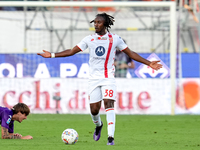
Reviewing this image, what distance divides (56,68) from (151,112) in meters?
3.14

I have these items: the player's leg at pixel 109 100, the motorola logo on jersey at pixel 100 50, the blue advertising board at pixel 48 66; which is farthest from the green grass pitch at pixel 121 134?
the blue advertising board at pixel 48 66

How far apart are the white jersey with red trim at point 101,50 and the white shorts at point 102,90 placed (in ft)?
0.29

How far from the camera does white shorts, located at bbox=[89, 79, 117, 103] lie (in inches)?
275

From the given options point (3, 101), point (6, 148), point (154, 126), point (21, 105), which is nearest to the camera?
point (6, 148)

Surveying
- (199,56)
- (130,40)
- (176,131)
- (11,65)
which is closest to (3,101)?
(11,65)

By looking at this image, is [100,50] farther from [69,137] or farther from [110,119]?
[69,137]

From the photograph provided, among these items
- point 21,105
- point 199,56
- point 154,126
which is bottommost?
point 154,126

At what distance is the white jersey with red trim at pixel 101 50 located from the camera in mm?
6949

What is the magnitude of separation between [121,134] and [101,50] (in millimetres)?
2366

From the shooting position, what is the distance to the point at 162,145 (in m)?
6.87

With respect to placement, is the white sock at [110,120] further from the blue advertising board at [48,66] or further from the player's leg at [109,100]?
the blue advertising board at [48,66]

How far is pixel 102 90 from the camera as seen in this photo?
7047 millimetres

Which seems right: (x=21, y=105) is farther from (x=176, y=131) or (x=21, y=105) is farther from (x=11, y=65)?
(x=11, y=65)

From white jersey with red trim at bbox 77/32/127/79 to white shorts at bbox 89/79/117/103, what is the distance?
0.09 m
